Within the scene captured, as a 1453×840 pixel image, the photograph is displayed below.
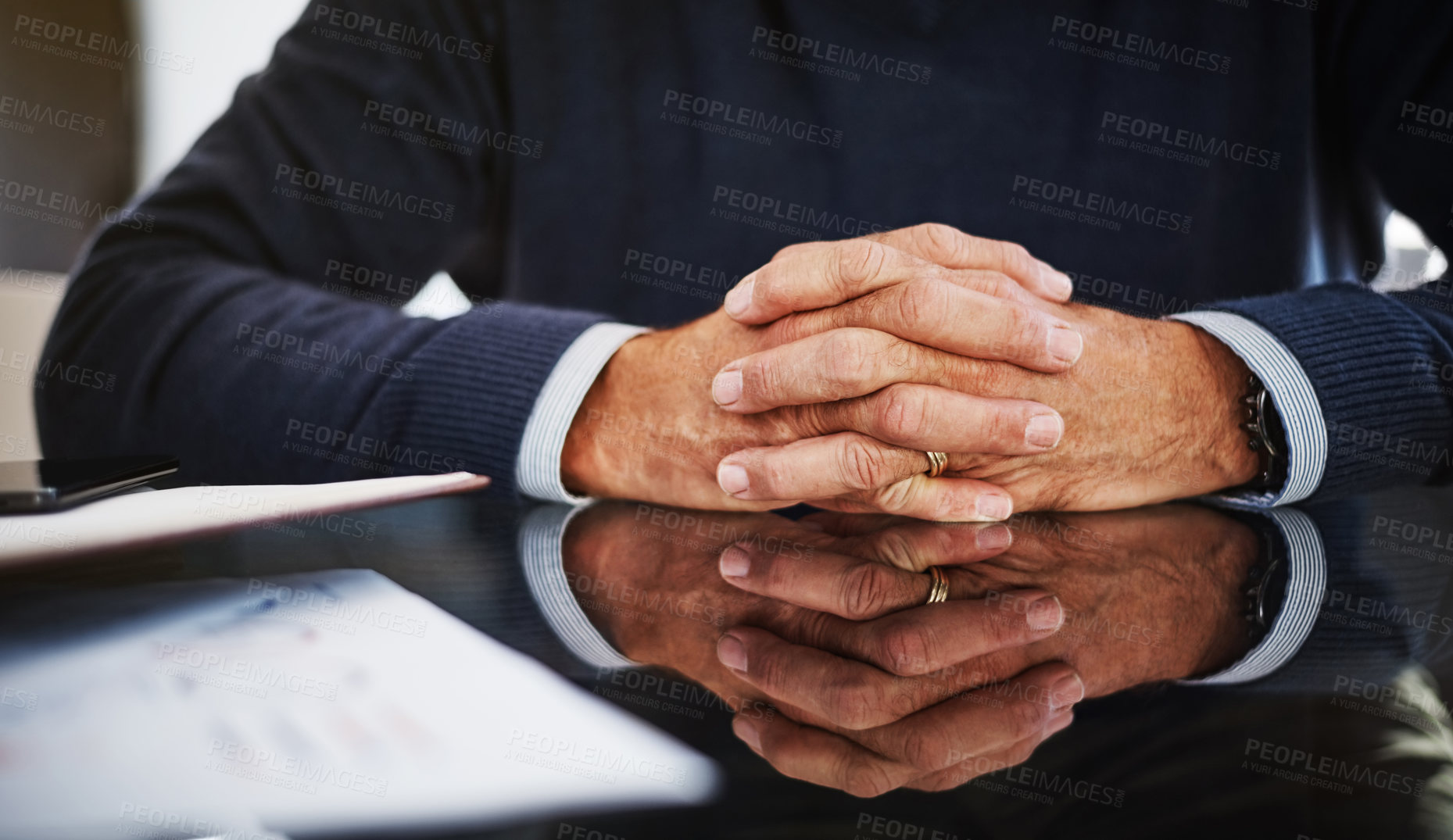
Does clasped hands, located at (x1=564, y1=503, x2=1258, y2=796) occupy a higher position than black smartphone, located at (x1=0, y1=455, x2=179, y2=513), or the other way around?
clasped hands, located at (x1=564, y1=503, x2=1258, y2=796)

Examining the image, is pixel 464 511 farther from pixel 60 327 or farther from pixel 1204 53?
pixel 1204 53

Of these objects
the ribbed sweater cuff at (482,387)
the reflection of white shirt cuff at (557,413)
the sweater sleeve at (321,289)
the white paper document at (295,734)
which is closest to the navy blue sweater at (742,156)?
the sweater sleeve at (321,289)

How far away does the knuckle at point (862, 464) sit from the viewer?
685mm

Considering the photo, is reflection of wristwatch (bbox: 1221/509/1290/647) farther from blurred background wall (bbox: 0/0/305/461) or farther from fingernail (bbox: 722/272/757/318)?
blurred background wall (bbox: 0/0/305/461)

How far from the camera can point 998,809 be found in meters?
0.25

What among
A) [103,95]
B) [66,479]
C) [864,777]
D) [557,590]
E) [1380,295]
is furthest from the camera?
[103,95]

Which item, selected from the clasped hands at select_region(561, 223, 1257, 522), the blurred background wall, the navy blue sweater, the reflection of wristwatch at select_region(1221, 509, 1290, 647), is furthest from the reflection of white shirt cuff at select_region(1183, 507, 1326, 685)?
the blurred background wall

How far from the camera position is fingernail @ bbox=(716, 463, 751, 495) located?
0.70 meters

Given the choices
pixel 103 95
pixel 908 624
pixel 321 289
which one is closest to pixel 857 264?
pixel 908 624

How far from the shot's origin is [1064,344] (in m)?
0.69

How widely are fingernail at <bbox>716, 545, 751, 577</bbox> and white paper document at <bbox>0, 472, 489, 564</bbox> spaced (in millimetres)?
280

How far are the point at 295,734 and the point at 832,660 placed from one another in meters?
0.20

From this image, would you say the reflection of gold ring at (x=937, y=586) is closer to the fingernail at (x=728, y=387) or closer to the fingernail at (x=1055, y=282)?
the fingernail at (x=728, y=387)

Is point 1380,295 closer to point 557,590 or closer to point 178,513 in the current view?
point 557,590
